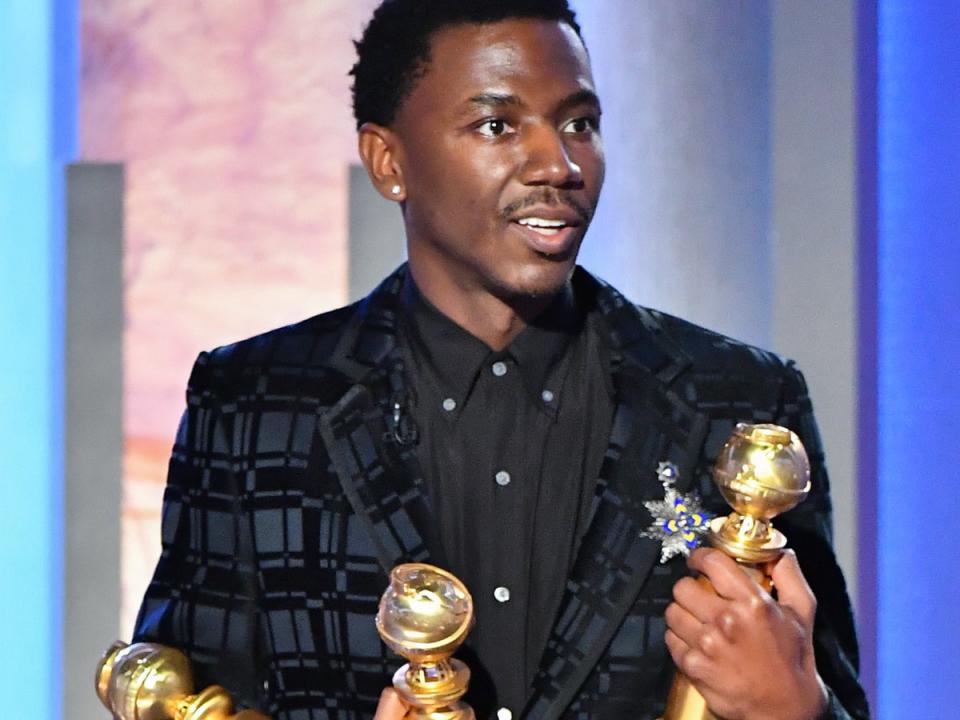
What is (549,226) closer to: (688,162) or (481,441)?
(481,441)

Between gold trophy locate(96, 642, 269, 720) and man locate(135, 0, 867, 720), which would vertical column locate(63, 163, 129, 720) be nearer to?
man locate(135, 0, 867, 720)

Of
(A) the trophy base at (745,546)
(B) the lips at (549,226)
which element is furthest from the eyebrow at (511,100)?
(A) the trophy base at (745,546)

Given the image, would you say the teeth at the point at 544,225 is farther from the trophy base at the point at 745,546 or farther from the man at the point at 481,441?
the trophy base at the point at 745,546

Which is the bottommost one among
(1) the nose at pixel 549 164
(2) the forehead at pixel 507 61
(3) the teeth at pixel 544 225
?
(3) the teeth at pixel 544 225

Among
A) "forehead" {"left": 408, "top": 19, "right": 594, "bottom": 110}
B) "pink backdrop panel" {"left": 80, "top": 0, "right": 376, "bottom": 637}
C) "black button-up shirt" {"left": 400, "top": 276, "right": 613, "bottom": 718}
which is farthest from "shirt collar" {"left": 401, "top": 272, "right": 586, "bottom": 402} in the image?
"pink backdrop panel" {"left": 80, "top": 0, "right": 376, "bottom": 637}

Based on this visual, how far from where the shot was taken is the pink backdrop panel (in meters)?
Answer: 2.21

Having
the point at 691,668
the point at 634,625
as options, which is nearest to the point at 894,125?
the point at 634,625

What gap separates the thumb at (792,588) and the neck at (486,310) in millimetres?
449

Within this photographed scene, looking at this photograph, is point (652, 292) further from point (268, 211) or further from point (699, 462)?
point (699, 462)

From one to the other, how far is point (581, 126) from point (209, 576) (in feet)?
1.94

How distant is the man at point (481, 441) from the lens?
143 cm

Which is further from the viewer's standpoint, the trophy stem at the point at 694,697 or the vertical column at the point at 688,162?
the vertical column at the point at 688,162

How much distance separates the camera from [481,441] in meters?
1.50

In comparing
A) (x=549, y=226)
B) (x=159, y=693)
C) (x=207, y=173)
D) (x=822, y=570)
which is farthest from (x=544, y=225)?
(x=207, y=173)
